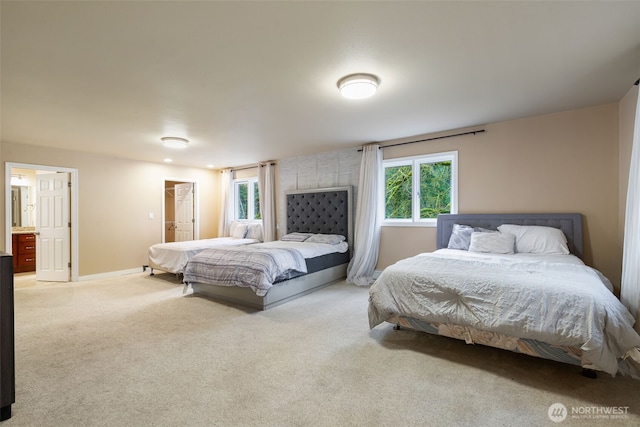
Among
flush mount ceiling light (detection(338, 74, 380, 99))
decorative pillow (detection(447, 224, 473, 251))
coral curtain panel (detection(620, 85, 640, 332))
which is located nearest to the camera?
coral curtain panel (detection(620, 85, 640, 332))

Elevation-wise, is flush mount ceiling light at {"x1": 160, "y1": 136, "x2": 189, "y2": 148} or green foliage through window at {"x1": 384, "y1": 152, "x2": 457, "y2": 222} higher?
flush mount ceiling light at {"x1": 160, "y1": 136, "x2": 189, "y2": 148}

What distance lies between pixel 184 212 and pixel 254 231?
215 centimetres

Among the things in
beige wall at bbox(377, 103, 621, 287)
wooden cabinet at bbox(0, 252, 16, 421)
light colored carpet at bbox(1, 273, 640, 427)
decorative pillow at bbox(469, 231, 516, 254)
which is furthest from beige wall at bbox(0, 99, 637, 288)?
wooden cabinet at bbox(0, 252, 16, 421)

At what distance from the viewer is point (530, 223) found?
3619mm

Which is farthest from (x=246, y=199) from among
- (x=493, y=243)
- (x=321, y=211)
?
(x=493, y=243)

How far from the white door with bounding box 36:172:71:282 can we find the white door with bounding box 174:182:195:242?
2365 millimetres

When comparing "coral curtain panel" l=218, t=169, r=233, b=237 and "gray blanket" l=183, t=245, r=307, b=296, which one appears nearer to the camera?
"gray blanket" l=183, t=245, r=307, b=296

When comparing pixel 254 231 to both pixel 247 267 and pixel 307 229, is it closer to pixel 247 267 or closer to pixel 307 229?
pixel 307 229

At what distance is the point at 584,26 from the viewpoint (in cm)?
189

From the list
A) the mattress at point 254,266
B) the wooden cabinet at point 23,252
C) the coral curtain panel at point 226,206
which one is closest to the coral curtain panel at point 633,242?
the mattress at point 254,266

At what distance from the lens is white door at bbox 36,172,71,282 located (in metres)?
5.23

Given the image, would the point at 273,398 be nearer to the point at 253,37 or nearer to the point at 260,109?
the point at 253,37

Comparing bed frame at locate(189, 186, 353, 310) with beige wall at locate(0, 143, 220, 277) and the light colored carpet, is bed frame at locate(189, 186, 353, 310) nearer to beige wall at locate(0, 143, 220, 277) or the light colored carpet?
the light colored carpet

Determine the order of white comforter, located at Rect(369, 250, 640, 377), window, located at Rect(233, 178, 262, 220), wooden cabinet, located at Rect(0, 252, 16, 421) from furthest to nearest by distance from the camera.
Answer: window, located at Rect(233, 178, 262, 220), white comforter, located at Rect(369, 250, 640, 377), wooden cabinet, located at Rect(0, 252, 16, 421)
